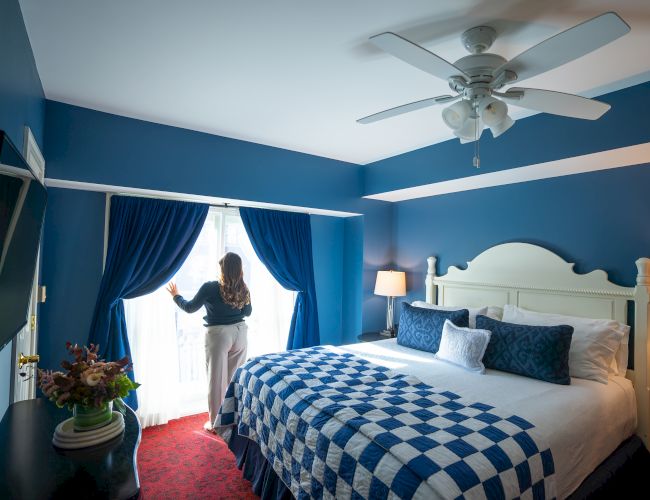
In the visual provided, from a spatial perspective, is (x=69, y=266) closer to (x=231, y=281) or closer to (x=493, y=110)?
(x=231, y=281)

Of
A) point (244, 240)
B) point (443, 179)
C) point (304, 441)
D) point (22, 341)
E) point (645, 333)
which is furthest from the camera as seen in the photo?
point (244, 240)

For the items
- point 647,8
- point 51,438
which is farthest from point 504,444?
point 647,8

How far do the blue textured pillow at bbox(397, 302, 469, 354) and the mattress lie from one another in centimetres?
32

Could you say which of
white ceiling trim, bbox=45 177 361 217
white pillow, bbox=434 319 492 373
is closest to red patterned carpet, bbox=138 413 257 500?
white pillow, bbox=434 319 492 373

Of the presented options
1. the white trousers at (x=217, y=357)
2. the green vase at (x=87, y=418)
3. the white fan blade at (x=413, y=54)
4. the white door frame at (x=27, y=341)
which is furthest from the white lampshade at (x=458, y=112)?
the white trousers at (x=217, y=357)

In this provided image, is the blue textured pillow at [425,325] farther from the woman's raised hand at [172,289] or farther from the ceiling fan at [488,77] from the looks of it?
the woman's raised hand at [172,289]

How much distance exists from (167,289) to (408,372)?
2.23 m

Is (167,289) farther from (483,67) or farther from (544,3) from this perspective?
(544,3)

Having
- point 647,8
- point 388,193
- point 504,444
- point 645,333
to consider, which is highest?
point 647,8

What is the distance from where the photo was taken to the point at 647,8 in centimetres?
159

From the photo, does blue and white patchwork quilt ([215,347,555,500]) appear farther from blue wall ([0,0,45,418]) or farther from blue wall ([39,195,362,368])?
blue wall ([39,195,362,368])

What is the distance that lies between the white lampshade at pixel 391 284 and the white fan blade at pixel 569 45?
2.65 metres

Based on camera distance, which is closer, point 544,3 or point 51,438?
point 51,438

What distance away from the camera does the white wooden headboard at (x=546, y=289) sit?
98.1 inches
